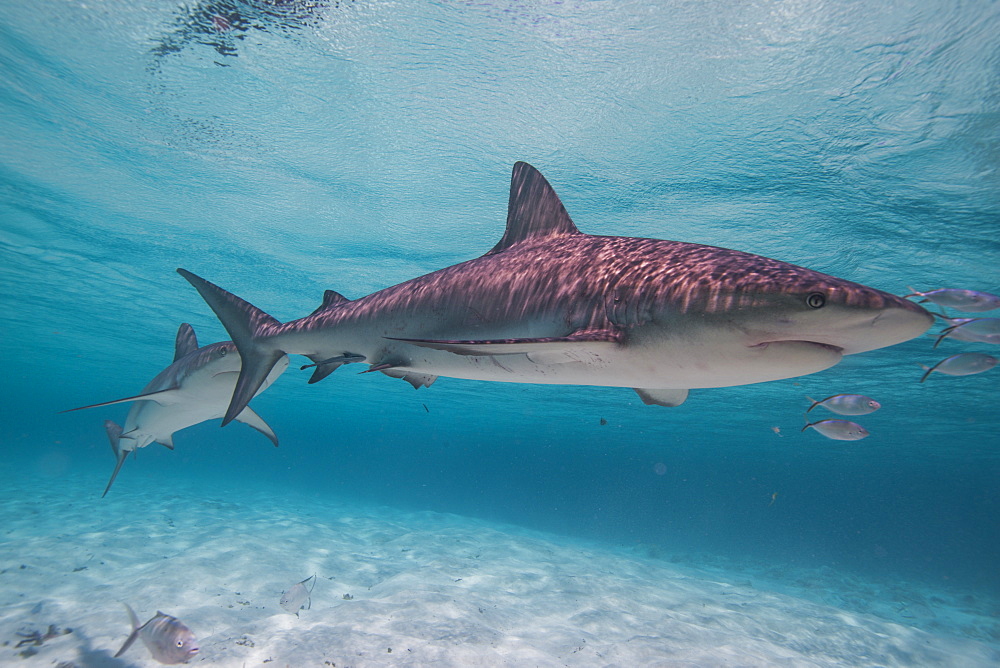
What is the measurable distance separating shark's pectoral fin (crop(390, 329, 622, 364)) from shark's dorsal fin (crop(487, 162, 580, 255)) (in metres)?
1.62

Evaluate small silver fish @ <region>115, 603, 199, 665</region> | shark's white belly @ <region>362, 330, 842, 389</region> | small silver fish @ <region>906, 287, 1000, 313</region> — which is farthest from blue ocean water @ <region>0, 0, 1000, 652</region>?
small silver fish @ <region>115, 603, 199, 665</region>

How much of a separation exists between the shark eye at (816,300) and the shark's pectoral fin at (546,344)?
899mm

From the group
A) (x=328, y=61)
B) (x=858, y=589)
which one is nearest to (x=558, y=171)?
(x=328, y=61)

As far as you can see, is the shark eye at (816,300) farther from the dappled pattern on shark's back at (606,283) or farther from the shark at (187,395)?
the shark at (187,395)

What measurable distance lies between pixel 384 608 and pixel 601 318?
745cm

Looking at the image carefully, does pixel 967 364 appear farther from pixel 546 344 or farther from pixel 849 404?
pixel 546 344

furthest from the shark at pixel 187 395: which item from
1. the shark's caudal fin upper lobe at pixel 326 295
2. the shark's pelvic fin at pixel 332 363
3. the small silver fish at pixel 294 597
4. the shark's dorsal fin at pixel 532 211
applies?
the shark's dorsal fin at pixel 532 211

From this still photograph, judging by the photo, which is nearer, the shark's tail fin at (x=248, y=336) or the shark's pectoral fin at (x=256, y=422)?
the shark's tail fin at (x=248, y=336)

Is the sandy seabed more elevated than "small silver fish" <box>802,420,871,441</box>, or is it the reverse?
"small silver fish" <box>802,420,871,441</box>

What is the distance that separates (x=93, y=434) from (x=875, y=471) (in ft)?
648

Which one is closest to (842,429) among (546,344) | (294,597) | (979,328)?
(979,328)

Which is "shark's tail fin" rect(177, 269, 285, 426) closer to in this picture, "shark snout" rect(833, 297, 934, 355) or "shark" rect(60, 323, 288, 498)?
"shark" rect(60, 323, 288, 498)

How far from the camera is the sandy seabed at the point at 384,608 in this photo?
635 centimetres

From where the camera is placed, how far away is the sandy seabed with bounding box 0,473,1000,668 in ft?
20.8
